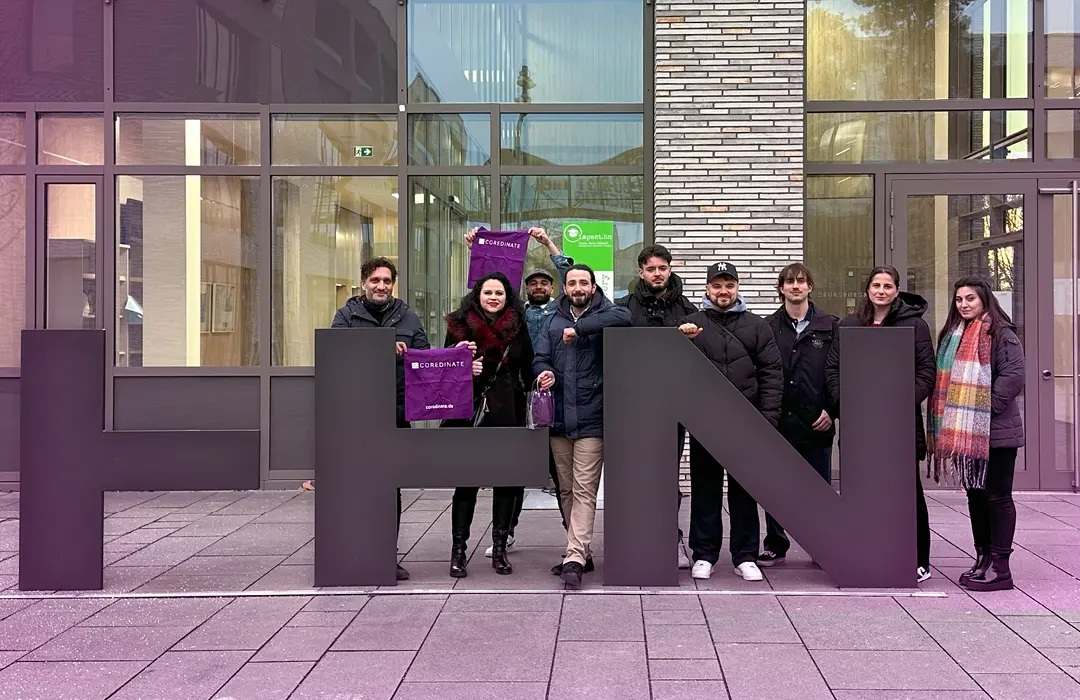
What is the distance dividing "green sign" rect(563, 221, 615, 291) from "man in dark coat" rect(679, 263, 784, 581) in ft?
9.76

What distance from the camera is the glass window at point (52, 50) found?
8.48m

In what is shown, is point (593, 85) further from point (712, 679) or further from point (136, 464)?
point (712, 679)

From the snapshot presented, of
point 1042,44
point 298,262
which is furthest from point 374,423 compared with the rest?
point 1042,44

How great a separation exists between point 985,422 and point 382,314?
351 cm

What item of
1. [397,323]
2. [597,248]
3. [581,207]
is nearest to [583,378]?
[397,323]

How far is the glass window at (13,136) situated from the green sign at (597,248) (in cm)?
523

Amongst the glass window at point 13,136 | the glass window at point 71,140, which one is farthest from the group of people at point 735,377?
the glass window at point 13,136

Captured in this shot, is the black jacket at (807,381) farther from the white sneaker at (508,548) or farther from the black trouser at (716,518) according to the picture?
the white sneaker at (508,548)

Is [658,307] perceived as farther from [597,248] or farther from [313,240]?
[313,240]

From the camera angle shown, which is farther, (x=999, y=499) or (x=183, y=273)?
(x=183, y=273)

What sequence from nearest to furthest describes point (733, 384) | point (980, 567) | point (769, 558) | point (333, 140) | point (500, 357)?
point (980, 567) → point (733, 384) → point (500, 357) → point (769, 558) → point (333, 140)

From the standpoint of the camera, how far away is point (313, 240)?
8.67 meters

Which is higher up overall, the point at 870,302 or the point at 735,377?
the point at 870,302

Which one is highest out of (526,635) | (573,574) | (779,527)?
(779,527)
